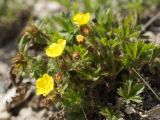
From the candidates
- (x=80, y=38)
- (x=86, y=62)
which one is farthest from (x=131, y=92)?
Answer: (x=80, y=38)

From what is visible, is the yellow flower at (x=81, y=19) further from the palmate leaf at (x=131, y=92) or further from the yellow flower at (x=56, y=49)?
the palmate leaf at (x=131, y=92)

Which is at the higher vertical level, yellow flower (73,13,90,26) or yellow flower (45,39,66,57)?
yellow flower (73,13,90,26)

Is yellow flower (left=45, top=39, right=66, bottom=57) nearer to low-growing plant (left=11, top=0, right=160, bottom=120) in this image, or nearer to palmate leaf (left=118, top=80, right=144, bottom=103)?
low-growing plant (left=11, top=0, right=160, bottom=120)

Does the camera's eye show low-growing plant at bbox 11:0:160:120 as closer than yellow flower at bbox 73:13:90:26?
Yes

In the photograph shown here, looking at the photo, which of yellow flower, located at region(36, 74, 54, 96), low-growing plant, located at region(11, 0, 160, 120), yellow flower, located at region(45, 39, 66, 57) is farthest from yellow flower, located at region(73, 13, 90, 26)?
yellow flower, located at region(36, 74, 54, 96)

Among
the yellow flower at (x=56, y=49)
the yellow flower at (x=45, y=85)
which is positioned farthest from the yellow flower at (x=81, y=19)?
the yellow flower at (x=45, y=85)

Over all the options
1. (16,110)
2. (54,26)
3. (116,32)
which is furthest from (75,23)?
(16,110)
